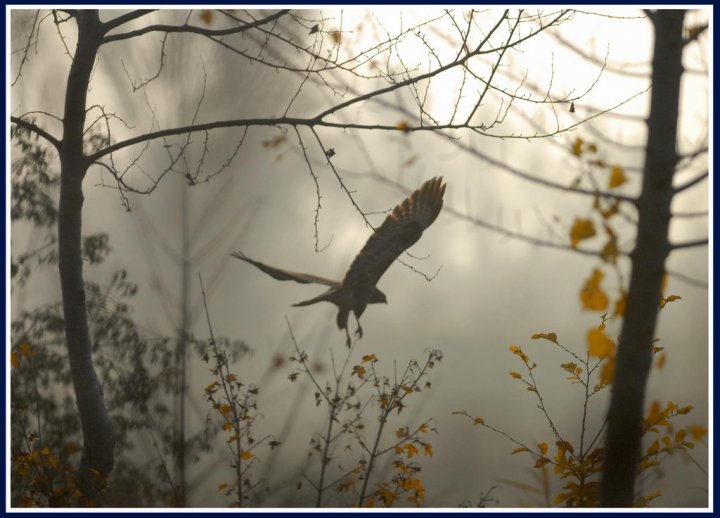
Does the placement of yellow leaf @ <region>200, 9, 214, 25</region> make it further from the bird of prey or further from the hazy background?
the bird of prey

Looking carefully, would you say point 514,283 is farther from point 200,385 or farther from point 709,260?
point 200,385

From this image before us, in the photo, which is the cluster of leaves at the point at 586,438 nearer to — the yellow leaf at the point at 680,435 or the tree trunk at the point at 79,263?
the yellow leaf at the point at 680,435

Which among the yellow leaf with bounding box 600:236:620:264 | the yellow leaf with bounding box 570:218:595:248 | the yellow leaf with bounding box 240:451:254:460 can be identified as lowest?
the yellow leaf with bounding box 240:451:254:460

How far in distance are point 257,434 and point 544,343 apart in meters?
1.03

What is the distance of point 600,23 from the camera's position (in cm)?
239

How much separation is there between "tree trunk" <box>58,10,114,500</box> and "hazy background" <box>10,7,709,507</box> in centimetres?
5

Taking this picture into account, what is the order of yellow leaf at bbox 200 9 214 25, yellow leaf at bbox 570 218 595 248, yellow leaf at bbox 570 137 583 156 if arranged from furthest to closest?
yellow leaf at bbox 200 9 214 25 < yellow leaf at bbox 570 137 583 156 < yellow leaf at bbox 570 218 595 248

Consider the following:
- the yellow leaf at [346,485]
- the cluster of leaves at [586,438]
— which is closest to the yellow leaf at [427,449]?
the cluster of leaves at [586,438]

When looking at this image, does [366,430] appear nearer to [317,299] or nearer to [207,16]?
[317,299]

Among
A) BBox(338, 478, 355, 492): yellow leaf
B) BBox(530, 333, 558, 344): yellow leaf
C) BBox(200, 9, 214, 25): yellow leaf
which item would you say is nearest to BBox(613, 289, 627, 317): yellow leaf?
BBox(530, 333, 558, 344): yellow leaf

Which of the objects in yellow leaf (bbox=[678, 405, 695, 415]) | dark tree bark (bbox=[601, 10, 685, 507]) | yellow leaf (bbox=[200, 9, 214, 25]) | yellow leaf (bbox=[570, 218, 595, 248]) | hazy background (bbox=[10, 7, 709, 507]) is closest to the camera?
dark tree bark (bbox=[601, 10, 685, 507])

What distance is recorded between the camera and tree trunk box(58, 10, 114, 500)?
8.15ft

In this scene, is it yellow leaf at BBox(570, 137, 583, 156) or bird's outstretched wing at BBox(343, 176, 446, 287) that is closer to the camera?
yellow leaf at BBox(570, 137, 583, 156)

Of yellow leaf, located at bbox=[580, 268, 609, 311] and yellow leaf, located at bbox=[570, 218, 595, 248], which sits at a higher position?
yellow leaf, located at bbox=[570, 218, 595, 248]
